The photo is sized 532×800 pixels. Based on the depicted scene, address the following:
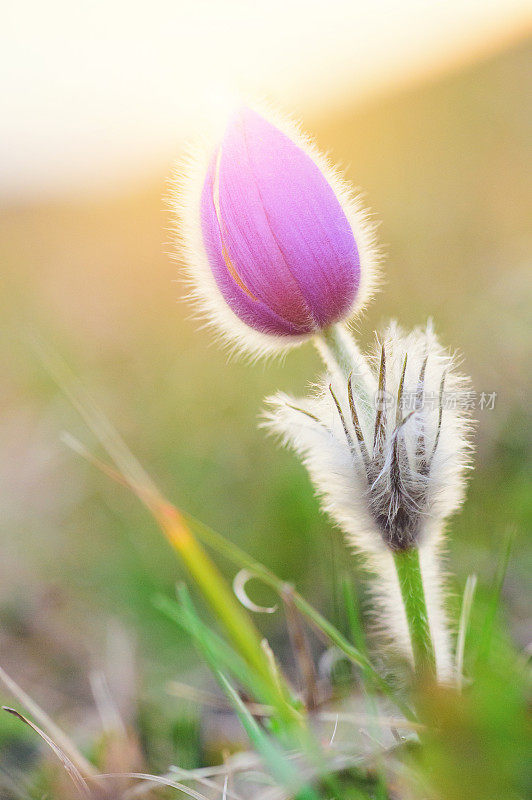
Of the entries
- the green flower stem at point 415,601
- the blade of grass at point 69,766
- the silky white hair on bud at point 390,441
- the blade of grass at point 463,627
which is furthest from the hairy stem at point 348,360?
the blade of grass at point 69,766

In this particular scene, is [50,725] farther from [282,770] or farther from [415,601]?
[415,601]

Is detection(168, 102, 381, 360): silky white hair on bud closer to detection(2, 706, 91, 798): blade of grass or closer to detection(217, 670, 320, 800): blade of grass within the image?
detection(217, 670, 320, 800): blade of grass

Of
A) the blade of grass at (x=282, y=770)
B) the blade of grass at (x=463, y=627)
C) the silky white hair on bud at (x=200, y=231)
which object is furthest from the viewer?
the blade of grass at (x=463, y=627)

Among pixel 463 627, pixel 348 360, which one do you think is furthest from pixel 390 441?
pixel 463 627

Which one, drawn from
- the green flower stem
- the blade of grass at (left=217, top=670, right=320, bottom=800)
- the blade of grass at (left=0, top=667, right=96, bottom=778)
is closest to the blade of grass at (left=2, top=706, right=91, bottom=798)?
the blade of grass at (left=0, top=667, right=96, bottom=778)

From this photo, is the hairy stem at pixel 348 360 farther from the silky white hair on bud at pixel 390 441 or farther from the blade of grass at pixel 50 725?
the blade of grass at pixel 50 725
